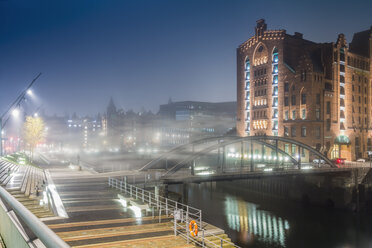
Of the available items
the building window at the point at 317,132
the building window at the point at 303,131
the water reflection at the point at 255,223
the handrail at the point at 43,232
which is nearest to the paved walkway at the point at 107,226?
the handrail at the point at 43,232

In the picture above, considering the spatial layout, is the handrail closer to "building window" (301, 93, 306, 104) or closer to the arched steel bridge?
the arched steel bridge

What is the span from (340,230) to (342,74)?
48.1 metres

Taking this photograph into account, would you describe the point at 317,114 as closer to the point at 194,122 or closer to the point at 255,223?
the point at 255,223

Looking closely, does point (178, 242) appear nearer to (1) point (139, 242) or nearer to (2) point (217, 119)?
(1) point (139, 242)

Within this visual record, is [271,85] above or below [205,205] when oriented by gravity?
above

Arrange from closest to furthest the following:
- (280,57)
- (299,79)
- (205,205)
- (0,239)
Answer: (0,239), (205,205), (299,79), (280,57)

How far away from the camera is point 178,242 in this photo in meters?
15.0

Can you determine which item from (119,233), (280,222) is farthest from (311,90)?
(119,233)

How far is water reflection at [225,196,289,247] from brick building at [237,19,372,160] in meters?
28.1

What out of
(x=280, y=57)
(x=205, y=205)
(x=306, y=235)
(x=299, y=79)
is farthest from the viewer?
(x=280, y=57)

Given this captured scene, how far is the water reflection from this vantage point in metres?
39.1

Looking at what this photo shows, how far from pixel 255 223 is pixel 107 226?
32.3m

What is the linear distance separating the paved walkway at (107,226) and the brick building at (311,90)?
60.4 meters

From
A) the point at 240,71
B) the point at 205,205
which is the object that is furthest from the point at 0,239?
the point at 240,71
